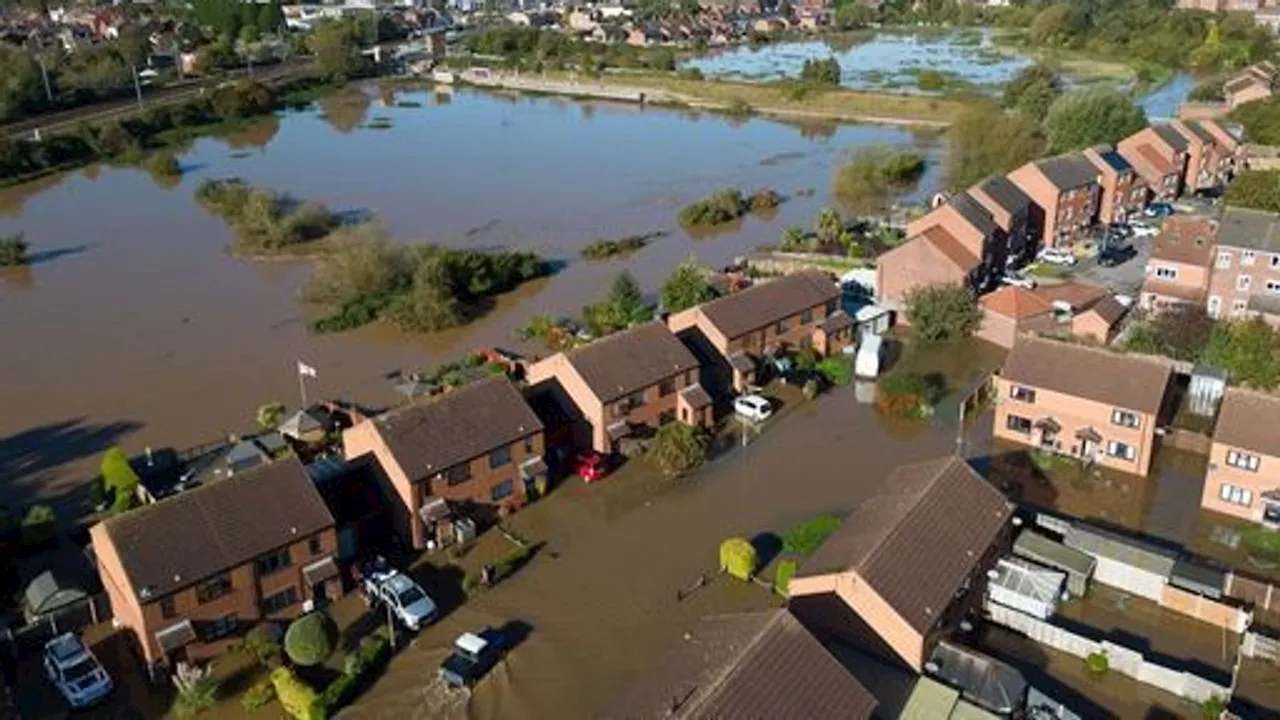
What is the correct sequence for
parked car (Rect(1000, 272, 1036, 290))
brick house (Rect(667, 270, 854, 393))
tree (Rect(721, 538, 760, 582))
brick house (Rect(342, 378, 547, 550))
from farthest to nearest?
parked car (Rect(1000, 272, 1036, 290)) → brick house (Rect(667, 270, 854, 393)) → brick house (Rect(342, 378, 547, 550)) → tree (Rect(721, 538, 760, 582))

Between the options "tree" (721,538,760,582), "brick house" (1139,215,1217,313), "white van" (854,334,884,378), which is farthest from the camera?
"brick house" (1139,215,1217,313)

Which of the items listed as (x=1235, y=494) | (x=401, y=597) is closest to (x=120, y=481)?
(x=401, y=597)

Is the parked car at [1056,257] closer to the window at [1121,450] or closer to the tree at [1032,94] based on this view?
the window at [1121,450]

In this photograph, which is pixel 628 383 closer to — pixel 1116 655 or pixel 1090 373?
pixel 1090 373

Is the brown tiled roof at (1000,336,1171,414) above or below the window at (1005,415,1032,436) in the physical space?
above

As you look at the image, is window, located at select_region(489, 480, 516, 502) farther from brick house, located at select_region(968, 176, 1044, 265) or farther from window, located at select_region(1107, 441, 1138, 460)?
brick house, located at select_region(968, 176, 1044, 265)

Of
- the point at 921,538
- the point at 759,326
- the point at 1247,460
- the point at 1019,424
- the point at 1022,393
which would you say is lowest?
the point at 1019,424

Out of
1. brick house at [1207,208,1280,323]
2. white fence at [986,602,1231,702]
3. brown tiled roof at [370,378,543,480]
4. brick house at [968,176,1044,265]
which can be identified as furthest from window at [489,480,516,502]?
brick house at [1207,208,1280,323]
